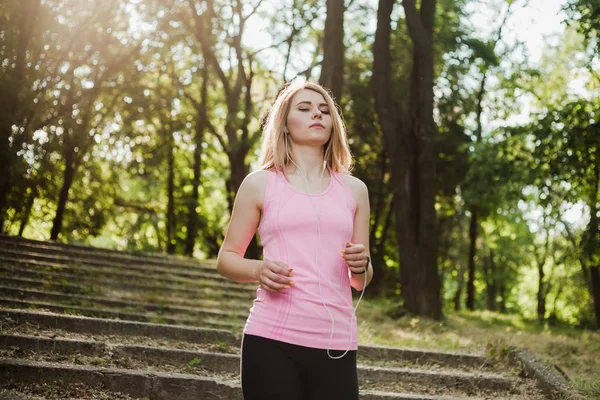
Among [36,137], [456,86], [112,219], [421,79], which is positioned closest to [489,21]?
[456,86]

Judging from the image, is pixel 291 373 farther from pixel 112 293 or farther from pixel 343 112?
pixel 343 112

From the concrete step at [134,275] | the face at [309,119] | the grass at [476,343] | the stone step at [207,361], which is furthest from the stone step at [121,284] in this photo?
the face at [309,119]

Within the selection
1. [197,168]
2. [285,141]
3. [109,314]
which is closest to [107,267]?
[109,314]

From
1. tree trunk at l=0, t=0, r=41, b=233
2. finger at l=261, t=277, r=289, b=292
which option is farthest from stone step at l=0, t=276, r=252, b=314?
finger at l=261, t=277, r=289, b=292

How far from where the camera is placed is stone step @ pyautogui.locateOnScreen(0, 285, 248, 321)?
797 centimetres

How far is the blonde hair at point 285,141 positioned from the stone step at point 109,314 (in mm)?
5178

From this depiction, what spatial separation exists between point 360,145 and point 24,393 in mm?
17658

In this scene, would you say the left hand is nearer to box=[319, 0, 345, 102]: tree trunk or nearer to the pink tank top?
the pink tank top

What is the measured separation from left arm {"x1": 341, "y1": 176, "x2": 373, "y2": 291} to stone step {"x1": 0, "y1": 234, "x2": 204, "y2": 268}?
31.9 feet

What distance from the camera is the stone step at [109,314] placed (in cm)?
721

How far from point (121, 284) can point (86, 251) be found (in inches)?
93.7

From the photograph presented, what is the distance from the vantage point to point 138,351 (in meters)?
5.82

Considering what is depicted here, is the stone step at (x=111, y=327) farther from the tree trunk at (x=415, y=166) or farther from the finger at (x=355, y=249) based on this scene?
the tree trunk at (x=415, y=166)

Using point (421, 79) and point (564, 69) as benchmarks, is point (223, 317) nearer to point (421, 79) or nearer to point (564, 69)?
point (421, 79)
